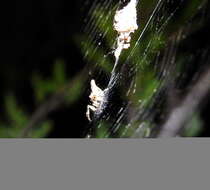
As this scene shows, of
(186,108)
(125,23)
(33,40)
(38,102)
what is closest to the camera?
(125,23)

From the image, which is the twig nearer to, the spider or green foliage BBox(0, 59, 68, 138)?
the spider

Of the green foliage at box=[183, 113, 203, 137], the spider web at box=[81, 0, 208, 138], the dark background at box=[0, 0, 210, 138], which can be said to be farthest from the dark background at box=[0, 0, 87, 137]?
the green foliage at box=[183, 113, 203, 137]

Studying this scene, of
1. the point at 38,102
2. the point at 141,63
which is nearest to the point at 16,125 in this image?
the point at 38,102

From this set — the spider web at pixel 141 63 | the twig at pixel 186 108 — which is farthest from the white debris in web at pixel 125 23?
→ the twig at pixel 186 108

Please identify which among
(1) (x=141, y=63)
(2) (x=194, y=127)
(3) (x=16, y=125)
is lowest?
(3) (x=16, y=125)

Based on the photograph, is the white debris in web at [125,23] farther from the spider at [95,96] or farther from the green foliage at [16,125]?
the green foliage at [16,125]

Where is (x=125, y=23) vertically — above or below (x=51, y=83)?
above

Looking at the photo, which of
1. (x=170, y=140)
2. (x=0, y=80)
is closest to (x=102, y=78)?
(x=170, y=140)

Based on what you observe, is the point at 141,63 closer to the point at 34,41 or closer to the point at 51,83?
the point at 51,83
